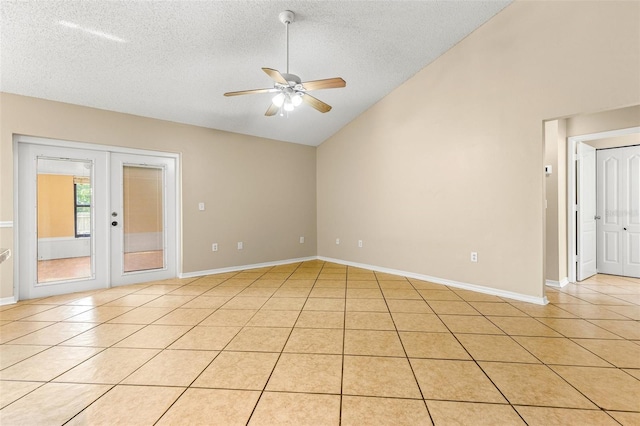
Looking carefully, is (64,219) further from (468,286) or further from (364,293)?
(468,286)

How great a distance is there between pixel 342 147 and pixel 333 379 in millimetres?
4493

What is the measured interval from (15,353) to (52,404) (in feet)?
3.35

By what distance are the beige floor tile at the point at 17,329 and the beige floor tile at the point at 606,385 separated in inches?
172

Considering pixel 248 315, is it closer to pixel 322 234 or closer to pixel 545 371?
pixel 545 371

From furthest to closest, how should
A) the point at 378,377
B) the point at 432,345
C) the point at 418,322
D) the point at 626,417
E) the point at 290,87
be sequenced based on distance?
the point at 418,322
the point at 290,87
the point at 432,345
the point at 378,377
the point at 626,417

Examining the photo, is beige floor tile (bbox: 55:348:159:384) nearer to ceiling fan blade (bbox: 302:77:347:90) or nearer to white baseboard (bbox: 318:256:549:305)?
ceiling fan blade (bbox: 302:77:347:90)

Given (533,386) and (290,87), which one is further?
(290,87)

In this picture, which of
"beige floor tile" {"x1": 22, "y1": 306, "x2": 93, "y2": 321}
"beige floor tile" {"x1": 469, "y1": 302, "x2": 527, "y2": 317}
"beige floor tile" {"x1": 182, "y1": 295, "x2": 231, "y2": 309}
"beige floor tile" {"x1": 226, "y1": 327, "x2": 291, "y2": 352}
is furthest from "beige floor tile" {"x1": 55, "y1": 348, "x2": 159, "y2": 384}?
"beige floor tile" {"x1": 469, "y1": 302, "x2": 527, "y2": 317}

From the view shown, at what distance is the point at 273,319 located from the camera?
2859mm

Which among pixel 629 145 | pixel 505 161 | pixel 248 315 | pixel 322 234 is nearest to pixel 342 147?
pixel 322 234

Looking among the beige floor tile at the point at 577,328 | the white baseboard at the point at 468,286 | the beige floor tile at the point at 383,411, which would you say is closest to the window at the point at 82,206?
the beige floor tile at the point at 383,411

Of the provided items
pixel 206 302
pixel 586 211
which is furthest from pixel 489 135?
pixel 206 302

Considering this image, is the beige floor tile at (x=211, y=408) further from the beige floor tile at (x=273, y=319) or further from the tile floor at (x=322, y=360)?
the beige floor tile at (x=273, y=319)

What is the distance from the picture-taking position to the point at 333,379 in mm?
1840
